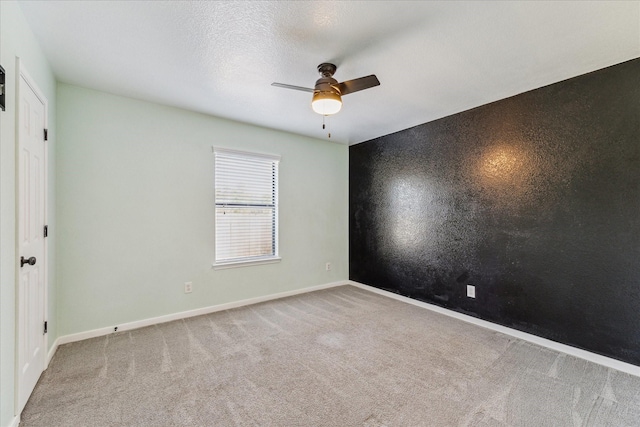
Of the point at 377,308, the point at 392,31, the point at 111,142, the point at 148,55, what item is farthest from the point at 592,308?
the point at 111,142

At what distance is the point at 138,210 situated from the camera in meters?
2.95

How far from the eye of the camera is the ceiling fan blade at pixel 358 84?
1.99 meters

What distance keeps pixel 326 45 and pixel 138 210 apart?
2547 millimetres

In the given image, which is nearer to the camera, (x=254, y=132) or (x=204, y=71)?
(x=204, y=71)

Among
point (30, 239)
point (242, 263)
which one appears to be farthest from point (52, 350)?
point (242, 263)

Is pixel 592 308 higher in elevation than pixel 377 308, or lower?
higher

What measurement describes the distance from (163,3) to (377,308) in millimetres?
3590

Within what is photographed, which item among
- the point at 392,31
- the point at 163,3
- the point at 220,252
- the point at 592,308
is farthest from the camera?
the point at 220,252

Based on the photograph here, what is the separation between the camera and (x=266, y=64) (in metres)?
2.24

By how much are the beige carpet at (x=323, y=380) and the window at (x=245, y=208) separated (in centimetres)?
105

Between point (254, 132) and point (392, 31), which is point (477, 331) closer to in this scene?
point (392, 31)

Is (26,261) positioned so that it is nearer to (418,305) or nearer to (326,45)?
(326,45)

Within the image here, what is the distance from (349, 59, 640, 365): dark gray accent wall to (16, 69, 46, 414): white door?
3813 millimetres

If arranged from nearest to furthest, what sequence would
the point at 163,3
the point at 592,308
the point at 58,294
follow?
the point at 163,3 < the point at 592,308 < the point at 58,294
